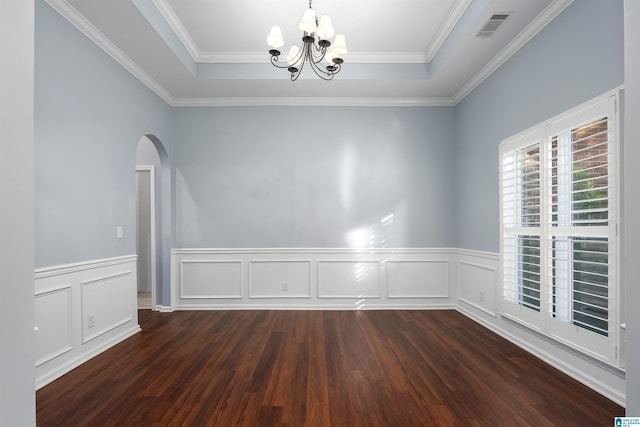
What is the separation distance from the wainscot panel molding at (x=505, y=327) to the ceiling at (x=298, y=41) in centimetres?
227

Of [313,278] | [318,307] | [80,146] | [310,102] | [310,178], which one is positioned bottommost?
[318,307]

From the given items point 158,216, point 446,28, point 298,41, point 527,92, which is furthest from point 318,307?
point 446,28

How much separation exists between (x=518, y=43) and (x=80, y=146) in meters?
4.30

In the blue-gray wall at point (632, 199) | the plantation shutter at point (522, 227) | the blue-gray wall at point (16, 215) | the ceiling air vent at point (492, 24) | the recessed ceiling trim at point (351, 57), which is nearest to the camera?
the blue-gray wall at point (16, 215)

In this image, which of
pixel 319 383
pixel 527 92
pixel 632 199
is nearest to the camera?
pixel 632 199

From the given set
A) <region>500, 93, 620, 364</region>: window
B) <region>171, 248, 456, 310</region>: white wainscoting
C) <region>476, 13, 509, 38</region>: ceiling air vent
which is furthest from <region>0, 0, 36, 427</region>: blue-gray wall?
<region>171, 248, 456, 310</region>: white wainscoting

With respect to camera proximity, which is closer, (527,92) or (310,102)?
(527,92)

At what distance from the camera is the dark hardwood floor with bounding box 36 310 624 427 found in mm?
2156

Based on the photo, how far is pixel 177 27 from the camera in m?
3.55

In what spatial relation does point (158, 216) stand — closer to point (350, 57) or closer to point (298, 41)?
point (298, 41)

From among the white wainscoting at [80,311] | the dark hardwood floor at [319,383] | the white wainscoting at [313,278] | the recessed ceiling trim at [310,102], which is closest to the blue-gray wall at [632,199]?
the dark hardwood floor at [319,383]

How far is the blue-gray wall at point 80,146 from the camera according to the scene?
104 inches

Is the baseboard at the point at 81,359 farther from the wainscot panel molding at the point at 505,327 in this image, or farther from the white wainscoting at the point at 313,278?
the wainscot panel molding at the point at 505,327

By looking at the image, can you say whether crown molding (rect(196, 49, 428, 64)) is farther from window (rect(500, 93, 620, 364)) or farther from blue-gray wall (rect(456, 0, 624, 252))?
window (rect(500, 93, 620, 364))
